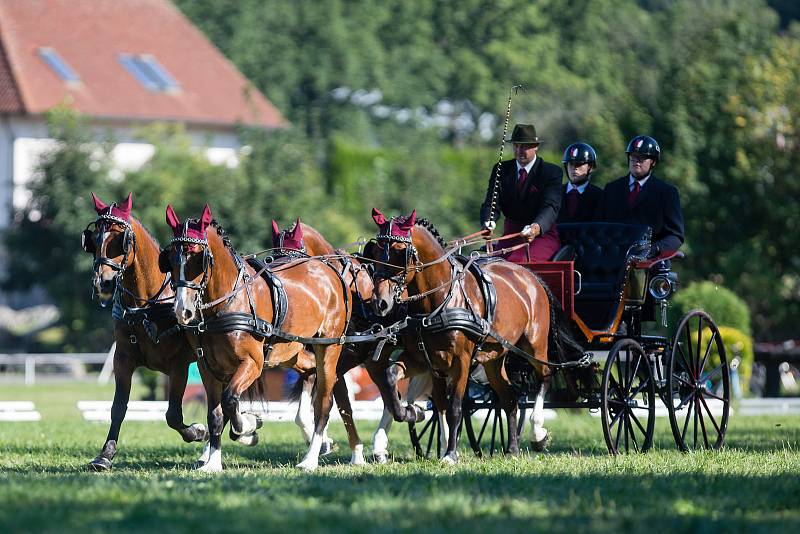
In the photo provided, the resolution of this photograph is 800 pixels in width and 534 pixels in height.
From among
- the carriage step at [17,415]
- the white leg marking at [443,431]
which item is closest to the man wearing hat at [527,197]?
the white leg marking at [443,431]

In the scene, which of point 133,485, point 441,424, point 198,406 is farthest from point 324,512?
point 198,406

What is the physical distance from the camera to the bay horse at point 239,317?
9.52m

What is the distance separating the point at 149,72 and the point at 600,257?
31008 millimetres

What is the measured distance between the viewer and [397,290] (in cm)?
999

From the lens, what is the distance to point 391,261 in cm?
1004

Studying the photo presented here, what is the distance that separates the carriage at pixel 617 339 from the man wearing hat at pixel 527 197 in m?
0.23

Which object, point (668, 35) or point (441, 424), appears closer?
point (441, 424)

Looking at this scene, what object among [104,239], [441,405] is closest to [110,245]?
[104,239]

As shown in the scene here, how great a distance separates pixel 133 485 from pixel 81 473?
1601 mm

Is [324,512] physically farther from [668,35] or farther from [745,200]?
[668,35]

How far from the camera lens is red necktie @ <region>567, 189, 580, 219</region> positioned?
1280cm

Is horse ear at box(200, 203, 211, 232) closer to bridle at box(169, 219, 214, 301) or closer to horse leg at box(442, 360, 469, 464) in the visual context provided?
bridle at box(169, 219, 214, 301)

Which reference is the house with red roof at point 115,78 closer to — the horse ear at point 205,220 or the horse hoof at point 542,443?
the horse hoof at point 542,443

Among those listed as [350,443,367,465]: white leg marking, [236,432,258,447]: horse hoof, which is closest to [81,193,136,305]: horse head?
[236,432,258,447]: horse hoof
